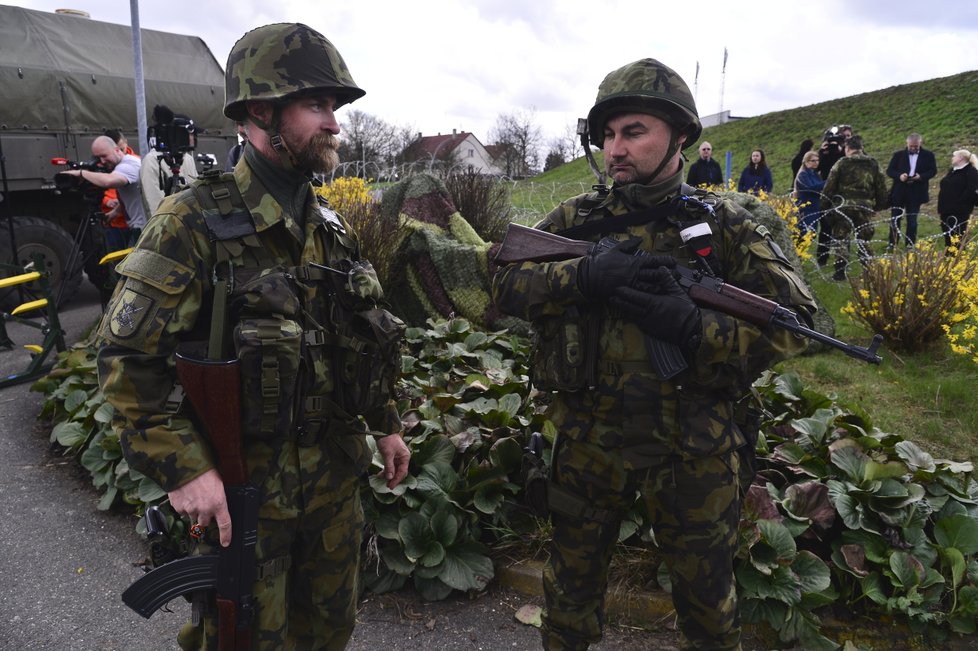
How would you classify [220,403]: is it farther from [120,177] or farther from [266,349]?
[120,177]

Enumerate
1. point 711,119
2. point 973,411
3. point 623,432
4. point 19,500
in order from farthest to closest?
point 711,119, point 973,411, point 19,500, point 623,432

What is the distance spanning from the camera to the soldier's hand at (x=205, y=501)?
5.29ft

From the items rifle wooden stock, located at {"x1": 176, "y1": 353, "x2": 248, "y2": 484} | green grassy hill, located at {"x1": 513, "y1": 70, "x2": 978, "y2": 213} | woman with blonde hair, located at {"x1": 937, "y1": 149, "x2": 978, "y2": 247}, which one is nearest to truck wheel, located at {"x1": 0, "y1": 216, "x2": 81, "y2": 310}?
rifle wooden stock, located at {"x1": 176, "y1": 353, "x2": 248, "y2": 484}

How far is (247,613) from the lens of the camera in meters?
1.71

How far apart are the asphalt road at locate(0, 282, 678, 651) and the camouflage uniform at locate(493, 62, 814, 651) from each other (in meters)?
0.74

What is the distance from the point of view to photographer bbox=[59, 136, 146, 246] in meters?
6.29

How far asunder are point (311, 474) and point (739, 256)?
1465 mm

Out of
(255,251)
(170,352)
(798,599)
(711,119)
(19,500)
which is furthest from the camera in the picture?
(711,119)

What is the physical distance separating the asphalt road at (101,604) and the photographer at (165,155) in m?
2.40

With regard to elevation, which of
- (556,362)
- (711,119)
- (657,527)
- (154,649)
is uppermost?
(711,119)

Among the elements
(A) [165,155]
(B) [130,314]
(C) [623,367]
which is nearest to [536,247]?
(C) [623,367]

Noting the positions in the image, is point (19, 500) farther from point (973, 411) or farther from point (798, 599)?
point (973, 411)

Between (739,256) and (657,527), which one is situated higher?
(739,256)

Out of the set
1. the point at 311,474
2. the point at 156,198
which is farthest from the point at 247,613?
the point at 156,198
